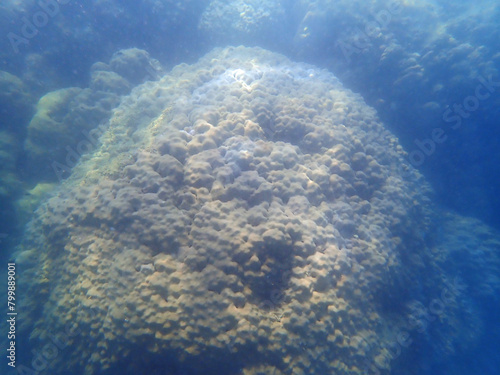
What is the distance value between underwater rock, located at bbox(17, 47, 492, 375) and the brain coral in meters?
0.02

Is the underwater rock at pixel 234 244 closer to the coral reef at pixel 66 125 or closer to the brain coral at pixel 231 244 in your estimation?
the brain coral at pixel 231 244

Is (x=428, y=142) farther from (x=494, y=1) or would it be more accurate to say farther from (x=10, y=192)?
(x=10, y=192)

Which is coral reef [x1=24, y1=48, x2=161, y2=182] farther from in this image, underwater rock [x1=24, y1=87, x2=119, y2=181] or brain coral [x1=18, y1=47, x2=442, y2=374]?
brain coral [x1=18, y1=47, x2=442, y2=374]

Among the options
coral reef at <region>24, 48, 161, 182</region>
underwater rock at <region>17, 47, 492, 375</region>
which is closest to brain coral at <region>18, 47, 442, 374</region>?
underwater rock at <region>17, 47, 492, 375</region>

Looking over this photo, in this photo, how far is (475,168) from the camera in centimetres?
766

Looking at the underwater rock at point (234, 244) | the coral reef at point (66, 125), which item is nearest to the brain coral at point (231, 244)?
the underwater rock at point (234, 244)

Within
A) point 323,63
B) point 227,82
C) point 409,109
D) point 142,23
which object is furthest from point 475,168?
point 142,23

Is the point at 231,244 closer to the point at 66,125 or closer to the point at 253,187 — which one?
the point at 253,187

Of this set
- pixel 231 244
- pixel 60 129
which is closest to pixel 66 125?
pixel 60 129

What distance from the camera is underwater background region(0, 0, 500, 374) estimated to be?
3.31m

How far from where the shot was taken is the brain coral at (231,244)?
10.3 ft

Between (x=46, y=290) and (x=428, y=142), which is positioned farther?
(x=428, y=142)

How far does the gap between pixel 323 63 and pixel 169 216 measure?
25.9 ft

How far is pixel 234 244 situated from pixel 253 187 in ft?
3.29
